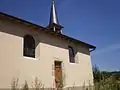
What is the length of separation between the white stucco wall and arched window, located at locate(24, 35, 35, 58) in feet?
0.90

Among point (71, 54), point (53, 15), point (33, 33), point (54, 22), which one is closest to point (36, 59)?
point (33, 33)

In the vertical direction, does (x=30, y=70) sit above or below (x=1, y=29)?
below

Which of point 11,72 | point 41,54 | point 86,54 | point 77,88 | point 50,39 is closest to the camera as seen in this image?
point 11,72

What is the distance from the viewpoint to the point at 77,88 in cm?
1398

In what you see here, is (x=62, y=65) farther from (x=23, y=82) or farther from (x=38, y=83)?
(x=23, y=82)

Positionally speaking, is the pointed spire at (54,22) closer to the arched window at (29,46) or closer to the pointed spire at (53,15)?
the pointed spire at (53,15)

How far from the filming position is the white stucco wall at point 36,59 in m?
9.72

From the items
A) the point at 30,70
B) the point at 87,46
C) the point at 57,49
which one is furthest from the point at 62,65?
the point at 87,46

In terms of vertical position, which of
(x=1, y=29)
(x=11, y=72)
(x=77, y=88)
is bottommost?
(x=77, y=88)

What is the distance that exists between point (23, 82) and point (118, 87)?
5.60m

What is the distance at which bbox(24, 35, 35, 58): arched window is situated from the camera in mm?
11350

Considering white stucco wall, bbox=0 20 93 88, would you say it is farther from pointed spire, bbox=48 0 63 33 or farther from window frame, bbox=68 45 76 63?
pointed spire, bbox=48 0 63 33

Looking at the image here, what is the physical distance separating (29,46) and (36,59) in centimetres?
102

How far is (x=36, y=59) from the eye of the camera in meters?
11.4
